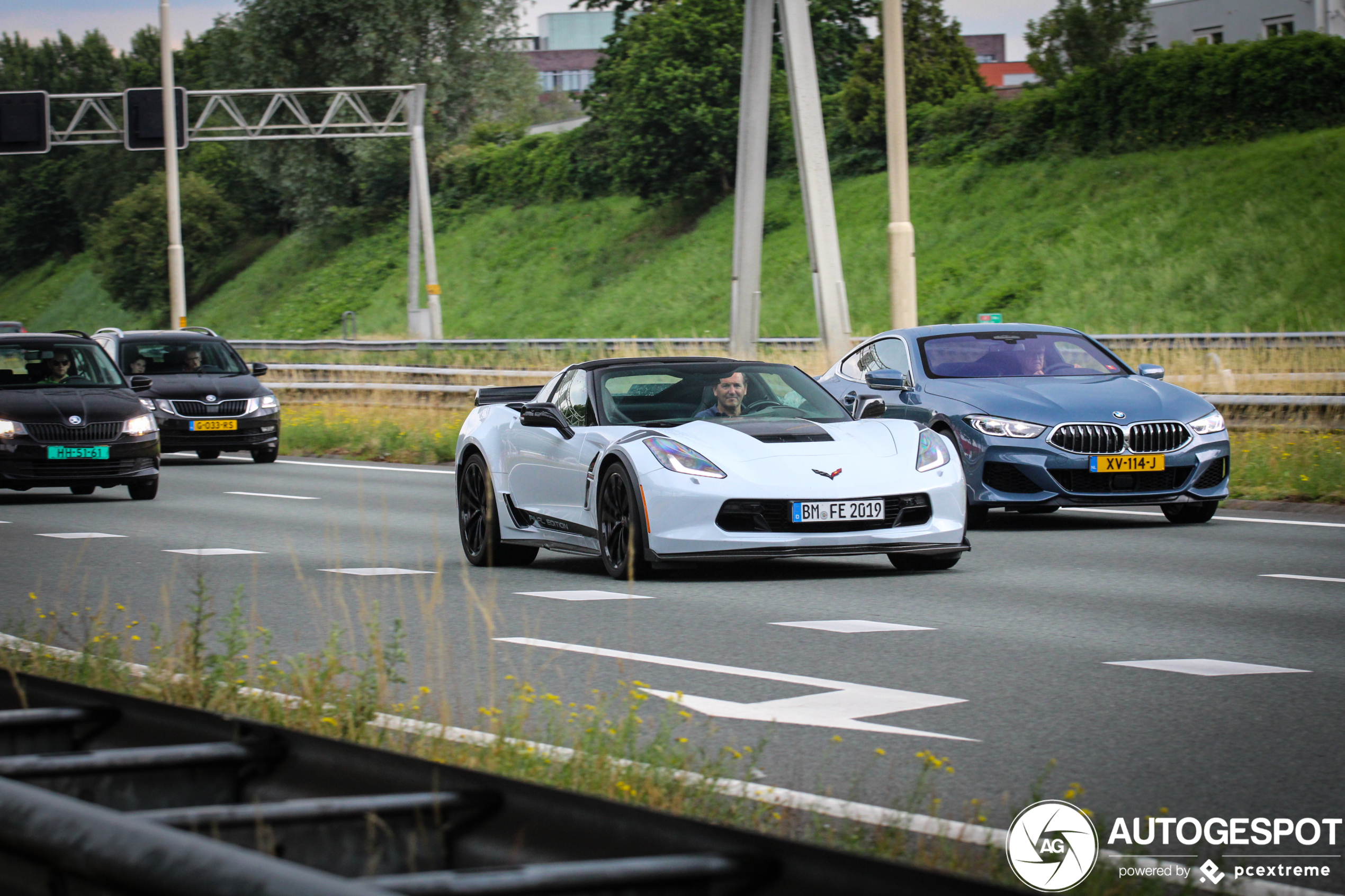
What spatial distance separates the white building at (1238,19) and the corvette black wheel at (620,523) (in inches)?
2102

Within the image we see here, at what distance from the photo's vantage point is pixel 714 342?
106 feet

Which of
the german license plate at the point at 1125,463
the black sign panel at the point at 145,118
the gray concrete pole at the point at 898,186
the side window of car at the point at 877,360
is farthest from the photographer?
the black sign panel at the point at 145,118

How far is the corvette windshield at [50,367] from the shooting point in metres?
18.2

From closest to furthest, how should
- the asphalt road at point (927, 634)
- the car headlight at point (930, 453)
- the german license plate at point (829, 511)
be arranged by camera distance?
the asphalt road at point (927, 634), the german license plate at point (829, 511), the car headlight at point (930, 453)

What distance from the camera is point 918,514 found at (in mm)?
→ 10578

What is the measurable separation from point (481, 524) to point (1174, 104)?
4061 centimetres

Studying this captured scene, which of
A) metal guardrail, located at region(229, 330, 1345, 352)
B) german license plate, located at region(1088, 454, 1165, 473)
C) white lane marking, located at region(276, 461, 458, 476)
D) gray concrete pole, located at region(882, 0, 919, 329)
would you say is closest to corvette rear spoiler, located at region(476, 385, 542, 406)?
german license plate, located at region(1088, 454, 1165, 473)

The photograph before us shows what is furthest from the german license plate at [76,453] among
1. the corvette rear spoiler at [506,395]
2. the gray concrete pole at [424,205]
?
the gray concrete pole at [424,205]

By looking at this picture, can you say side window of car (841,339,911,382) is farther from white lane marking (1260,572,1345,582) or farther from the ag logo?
the ag logo

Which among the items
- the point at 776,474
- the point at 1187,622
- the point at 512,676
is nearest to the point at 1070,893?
the point at 512,676

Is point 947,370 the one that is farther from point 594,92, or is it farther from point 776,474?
point 594,92

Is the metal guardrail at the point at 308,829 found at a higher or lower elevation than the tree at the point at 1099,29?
lower

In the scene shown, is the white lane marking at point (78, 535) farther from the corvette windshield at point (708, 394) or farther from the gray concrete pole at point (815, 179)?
the gray concrete pole at point (815, 179)

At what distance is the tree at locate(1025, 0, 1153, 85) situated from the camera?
51.3m
